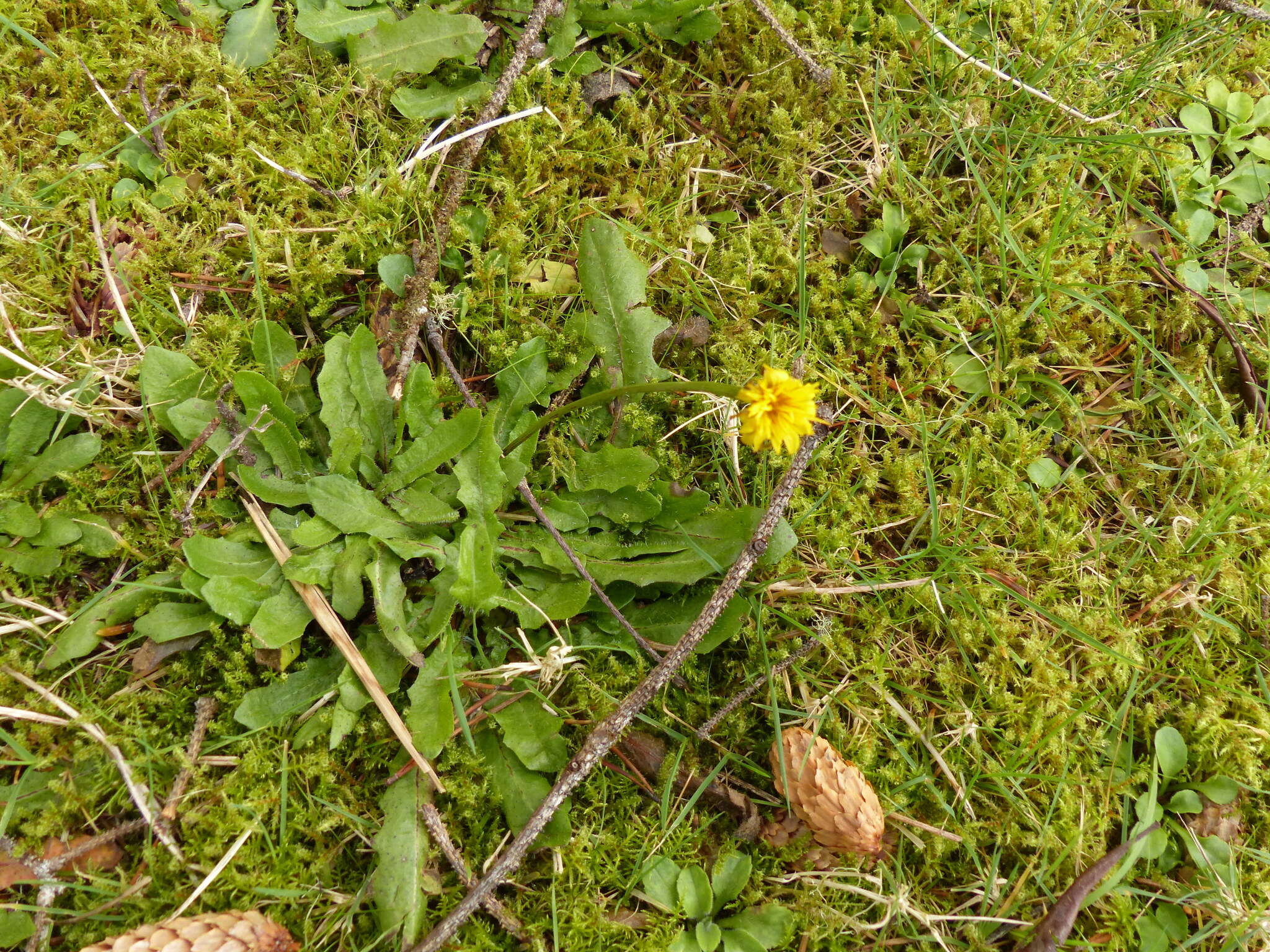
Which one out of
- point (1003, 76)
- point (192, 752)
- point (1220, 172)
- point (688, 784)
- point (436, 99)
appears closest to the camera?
point (192, 752)

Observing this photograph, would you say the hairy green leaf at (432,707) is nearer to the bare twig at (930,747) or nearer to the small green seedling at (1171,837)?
the bare twig at (930,747)

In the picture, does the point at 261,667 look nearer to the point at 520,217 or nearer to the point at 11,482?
the point at 11,482

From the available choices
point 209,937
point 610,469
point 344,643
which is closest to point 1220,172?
point 610,469

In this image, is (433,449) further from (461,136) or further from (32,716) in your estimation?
(32,716)

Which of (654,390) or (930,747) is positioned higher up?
(654,390)

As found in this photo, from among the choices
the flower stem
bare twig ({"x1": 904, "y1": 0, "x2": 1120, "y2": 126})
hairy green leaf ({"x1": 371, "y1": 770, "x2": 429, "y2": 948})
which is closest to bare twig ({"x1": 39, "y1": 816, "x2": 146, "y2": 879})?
hairy green leaf ({"x1": 371, "y1": 770, "x2": 429, "y2": 948})

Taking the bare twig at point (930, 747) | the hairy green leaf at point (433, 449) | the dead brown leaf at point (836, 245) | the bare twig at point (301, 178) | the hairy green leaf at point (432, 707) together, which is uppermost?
the bare twig at point (301, 178)

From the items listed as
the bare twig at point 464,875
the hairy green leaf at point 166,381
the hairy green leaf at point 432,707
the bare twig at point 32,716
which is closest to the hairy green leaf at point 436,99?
the hairy green leaf at point 166,381
